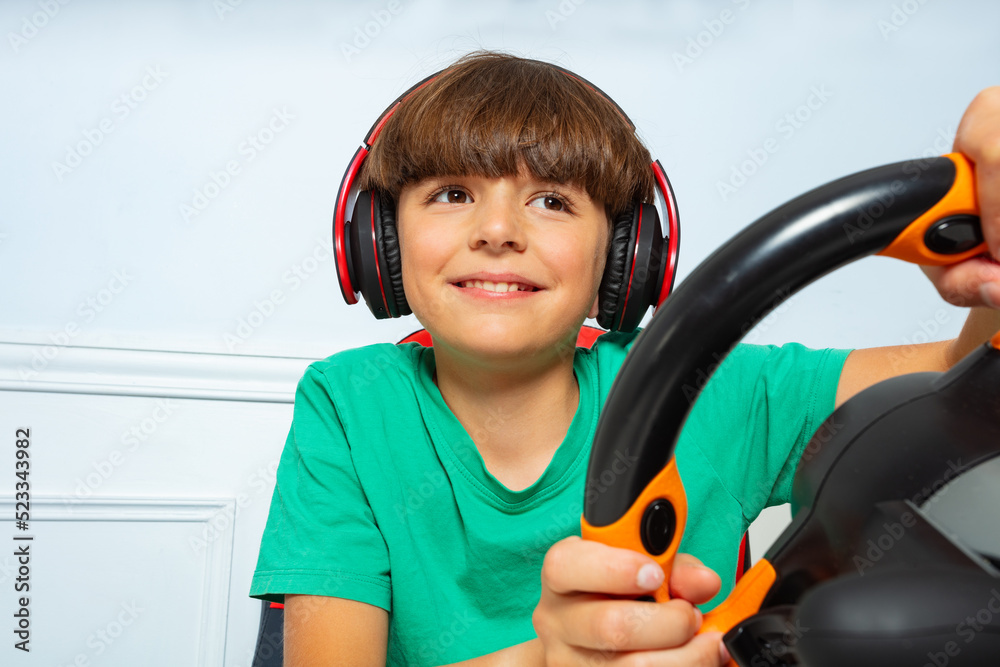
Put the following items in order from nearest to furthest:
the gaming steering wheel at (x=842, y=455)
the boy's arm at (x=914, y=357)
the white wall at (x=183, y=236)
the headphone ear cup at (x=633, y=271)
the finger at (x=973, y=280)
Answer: the gaming steering wheel at (x=842, y=455)
the finger at (x=973, y=280)
the boy's arm at (x=914, y=357)
the headphone ear cup at (x=633, y=271)
the white wall at (x=183, y=236)

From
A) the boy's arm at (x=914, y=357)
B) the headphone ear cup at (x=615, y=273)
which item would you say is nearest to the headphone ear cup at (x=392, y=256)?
the headphone ear cup at (x=615, y=273)

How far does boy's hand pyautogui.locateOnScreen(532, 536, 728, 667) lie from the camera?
32 centimetres

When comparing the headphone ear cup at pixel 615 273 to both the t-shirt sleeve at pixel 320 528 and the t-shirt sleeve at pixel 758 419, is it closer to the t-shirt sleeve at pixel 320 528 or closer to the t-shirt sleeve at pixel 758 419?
the t-shirt sleeve at pixel 758 419

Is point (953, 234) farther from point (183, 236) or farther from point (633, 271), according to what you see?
point (183, 236)

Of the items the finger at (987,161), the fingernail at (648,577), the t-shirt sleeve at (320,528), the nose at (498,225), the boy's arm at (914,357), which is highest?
the nose at (498,225)

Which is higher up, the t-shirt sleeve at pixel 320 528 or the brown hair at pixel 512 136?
the brown hair at pixel 512 136

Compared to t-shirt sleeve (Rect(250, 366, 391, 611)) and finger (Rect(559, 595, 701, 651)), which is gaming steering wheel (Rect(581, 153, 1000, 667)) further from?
t-shirt sleeve (Rect(250, 366, 391, 611))

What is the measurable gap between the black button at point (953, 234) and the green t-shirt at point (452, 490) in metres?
0.52

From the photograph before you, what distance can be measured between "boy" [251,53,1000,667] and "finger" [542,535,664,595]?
0.41m

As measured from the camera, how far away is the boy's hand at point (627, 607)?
32 cm

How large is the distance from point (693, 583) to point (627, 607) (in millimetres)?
38

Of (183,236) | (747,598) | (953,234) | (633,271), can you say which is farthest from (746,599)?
(183,236)

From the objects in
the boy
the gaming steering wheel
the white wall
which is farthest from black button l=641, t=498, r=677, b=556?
the white wall

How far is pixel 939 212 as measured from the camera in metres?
0.32
